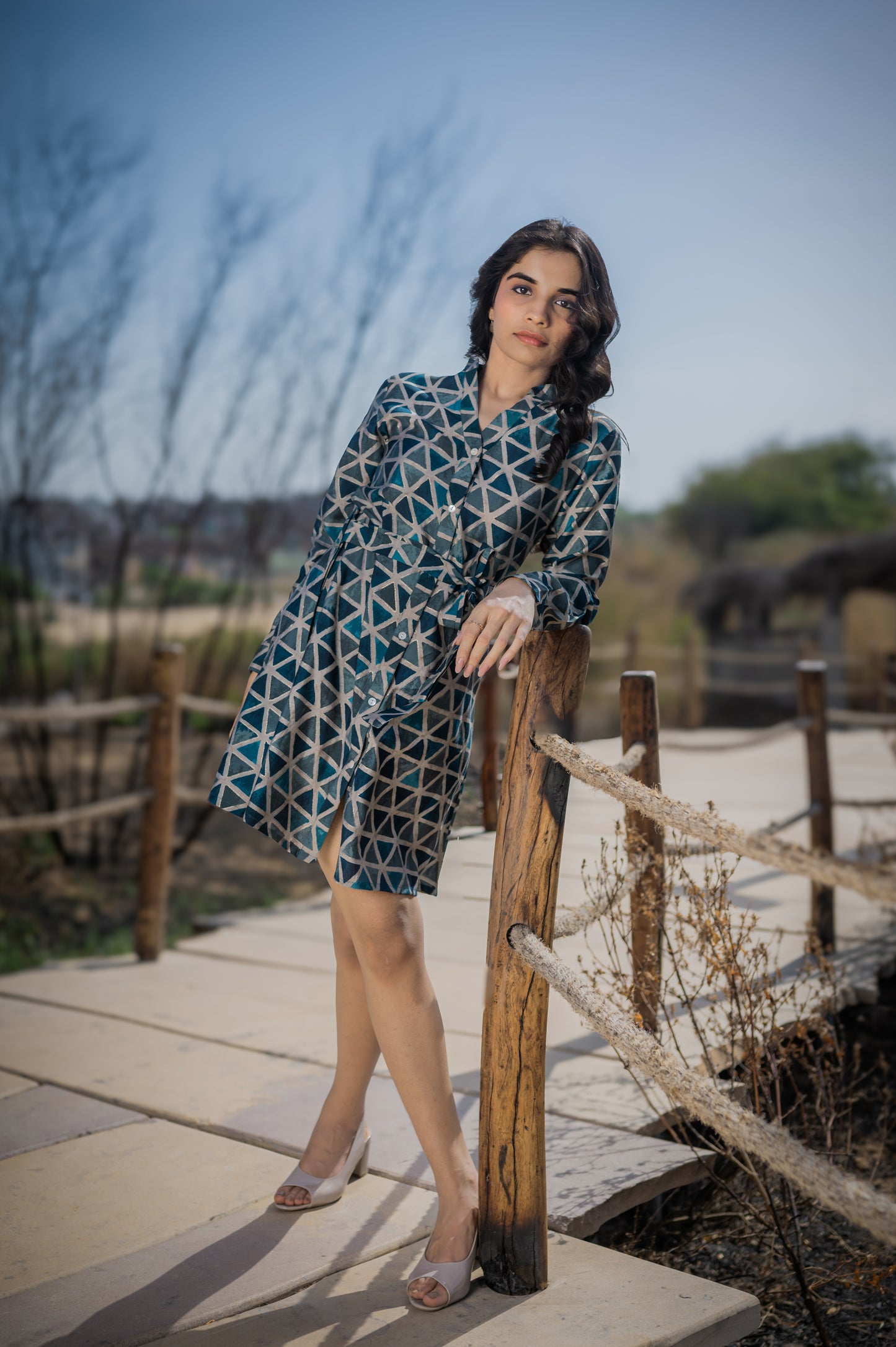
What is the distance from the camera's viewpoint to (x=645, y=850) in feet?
7.52

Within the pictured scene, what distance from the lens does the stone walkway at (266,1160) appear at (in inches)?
57.1

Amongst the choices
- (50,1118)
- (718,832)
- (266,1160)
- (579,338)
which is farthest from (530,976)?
(50,1118)

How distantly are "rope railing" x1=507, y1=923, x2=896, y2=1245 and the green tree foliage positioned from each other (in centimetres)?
1684

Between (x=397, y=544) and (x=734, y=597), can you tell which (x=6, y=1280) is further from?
(x=734, y=597)

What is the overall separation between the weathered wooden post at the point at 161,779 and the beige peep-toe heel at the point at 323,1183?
1.84 metres

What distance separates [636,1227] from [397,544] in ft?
4.48

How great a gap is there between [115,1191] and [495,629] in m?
1.19

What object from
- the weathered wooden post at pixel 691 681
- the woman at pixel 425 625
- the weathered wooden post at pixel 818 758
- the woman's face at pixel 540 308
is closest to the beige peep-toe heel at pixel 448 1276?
the woman at pixel 425 625

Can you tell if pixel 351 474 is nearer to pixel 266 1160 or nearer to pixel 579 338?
pixel 579 338

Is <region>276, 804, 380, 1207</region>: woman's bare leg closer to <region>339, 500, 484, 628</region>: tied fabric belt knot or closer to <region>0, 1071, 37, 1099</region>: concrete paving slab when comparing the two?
<region>339, 500, 484, 628</region>: tied fabric belt knot

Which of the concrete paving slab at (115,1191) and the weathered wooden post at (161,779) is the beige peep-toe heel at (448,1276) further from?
the weathered wooden post at (161,779)

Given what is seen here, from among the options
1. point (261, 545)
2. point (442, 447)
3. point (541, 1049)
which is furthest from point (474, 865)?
point (261, 545)

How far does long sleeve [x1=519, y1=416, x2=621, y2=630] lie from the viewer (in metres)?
1.47

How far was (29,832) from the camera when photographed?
6.26m
